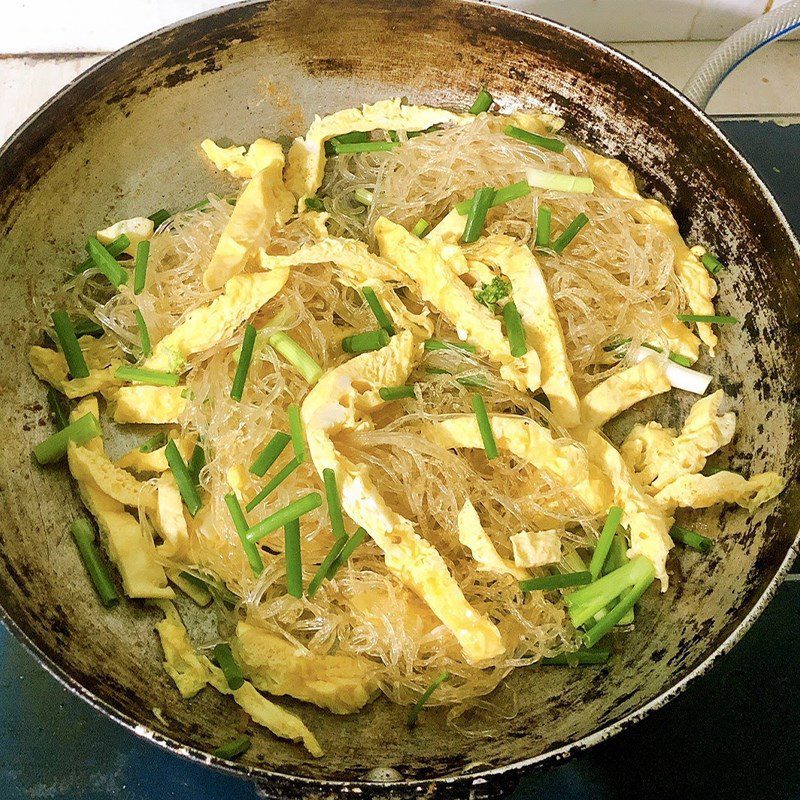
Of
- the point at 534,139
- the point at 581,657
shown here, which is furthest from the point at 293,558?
the point at 534,139

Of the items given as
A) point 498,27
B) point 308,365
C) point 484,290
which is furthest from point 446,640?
point 498,27

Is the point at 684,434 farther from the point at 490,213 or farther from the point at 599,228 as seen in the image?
the point at 490,213

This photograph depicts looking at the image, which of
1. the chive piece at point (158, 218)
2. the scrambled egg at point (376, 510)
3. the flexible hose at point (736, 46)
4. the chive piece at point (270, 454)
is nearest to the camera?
the scrambled egg at point (376, 510)

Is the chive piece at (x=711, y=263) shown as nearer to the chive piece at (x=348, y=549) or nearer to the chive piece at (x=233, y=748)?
the chive piece at (x=348, y=549)

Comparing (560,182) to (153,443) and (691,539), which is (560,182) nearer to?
(691,539)

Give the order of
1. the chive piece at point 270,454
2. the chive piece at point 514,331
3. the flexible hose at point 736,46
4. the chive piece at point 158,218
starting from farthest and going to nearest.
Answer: the flexible hose at point 736,46
the chive piece at point 158,218
the chive piece at point 514,331
the chive piece at point 270,454

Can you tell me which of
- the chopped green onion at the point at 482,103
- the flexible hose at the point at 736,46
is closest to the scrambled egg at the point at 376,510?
the chopped green onion at the point at 482,103
